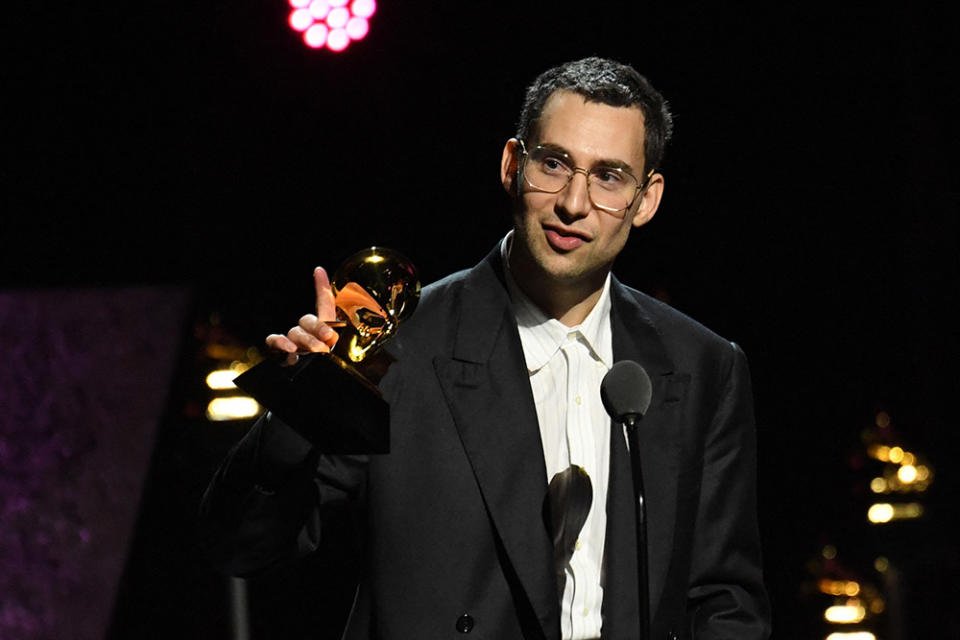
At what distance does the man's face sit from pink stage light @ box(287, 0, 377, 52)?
1913mm

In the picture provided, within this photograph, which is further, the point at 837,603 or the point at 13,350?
the point at 837,603

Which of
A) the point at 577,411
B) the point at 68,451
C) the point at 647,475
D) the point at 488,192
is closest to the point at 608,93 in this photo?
the point at 577,411

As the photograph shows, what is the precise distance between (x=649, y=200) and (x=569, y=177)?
25 cm

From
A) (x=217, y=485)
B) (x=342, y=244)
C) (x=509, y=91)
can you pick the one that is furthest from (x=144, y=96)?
(x=217, y=485)

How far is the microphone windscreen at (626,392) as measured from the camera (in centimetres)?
201

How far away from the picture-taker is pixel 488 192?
188 inches

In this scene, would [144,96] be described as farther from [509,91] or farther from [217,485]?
[217,485]

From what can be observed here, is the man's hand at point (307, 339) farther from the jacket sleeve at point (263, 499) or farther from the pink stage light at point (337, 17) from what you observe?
the pink stage light at point (337, 17)

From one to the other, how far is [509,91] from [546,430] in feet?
7.91

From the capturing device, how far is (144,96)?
423 cm

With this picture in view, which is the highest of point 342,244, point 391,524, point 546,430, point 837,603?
point 342,244

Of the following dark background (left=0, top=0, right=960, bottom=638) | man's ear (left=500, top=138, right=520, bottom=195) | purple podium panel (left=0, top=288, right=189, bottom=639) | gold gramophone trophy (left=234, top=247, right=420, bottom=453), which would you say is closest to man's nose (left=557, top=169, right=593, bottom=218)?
man's ear (left=500, top=138, right=520, bottom=195)

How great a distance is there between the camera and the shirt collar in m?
2.58

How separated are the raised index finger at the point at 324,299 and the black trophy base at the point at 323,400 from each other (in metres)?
0.08
